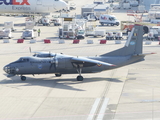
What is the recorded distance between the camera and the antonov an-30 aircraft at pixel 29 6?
80.6m

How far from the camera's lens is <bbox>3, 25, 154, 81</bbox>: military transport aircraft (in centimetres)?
3594

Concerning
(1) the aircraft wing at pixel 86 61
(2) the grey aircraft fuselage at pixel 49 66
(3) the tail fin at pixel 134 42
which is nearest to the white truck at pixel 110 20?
(3) the tail fin at pixel 134 42

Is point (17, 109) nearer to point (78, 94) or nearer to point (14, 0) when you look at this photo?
point (78, 94)

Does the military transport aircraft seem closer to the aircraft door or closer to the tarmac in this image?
the aircraft door

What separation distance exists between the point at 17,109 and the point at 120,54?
13.8 m

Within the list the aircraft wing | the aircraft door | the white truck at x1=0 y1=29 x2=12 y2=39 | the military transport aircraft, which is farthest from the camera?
the white truck at x1=0 y1=29 x2=12 y2=39

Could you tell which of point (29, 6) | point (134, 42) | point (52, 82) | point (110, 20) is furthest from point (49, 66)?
point (110, 20)

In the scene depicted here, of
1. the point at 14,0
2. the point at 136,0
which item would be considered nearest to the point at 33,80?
the point at 14,0

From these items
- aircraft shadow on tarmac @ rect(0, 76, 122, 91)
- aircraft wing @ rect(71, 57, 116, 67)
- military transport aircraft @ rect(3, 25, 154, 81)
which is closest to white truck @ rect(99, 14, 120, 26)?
military transport aircraft @ rect(3, 25, 154, 81)

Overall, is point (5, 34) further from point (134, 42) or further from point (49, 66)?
point (134, 42)

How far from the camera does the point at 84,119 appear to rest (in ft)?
85.3

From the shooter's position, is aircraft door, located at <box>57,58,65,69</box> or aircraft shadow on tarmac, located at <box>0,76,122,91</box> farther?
aircraft door, located at <box>57,58,65,69</box>

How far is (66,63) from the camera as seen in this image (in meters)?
36.2

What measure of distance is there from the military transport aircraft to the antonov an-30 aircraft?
46610mm
